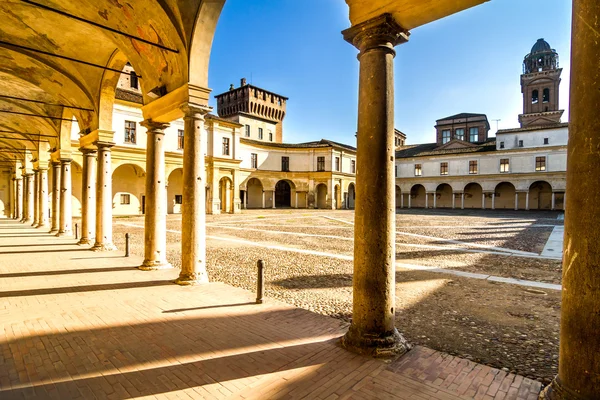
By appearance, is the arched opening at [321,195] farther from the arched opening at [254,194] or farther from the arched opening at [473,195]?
the arched opening at [473,195]

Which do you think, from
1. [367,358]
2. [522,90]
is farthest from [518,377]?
[522,90]

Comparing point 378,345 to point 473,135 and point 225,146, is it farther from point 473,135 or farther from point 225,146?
point 473,135

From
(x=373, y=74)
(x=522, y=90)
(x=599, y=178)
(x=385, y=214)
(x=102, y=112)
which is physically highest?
(x=522, y=90)

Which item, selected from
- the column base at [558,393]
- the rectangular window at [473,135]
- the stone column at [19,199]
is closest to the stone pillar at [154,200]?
the column base at [558,393]

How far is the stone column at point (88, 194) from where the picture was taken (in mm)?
10719

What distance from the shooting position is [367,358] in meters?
3.41

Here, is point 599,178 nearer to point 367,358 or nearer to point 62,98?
point 367,358

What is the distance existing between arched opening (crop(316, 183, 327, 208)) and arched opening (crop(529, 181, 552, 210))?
2716 centimetres

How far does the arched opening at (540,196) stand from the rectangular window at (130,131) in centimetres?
4661

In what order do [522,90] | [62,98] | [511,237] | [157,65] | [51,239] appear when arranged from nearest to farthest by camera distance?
1. [157,65]
2. [62,98]
3. [51,239]
4. [511,237]
5. [522,90]

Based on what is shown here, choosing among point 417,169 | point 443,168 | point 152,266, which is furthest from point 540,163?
point 152,266

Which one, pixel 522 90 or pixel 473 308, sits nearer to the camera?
pixel 473 308

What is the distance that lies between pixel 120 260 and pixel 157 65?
530 cm

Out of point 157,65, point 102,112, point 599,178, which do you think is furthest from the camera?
point 102,112
